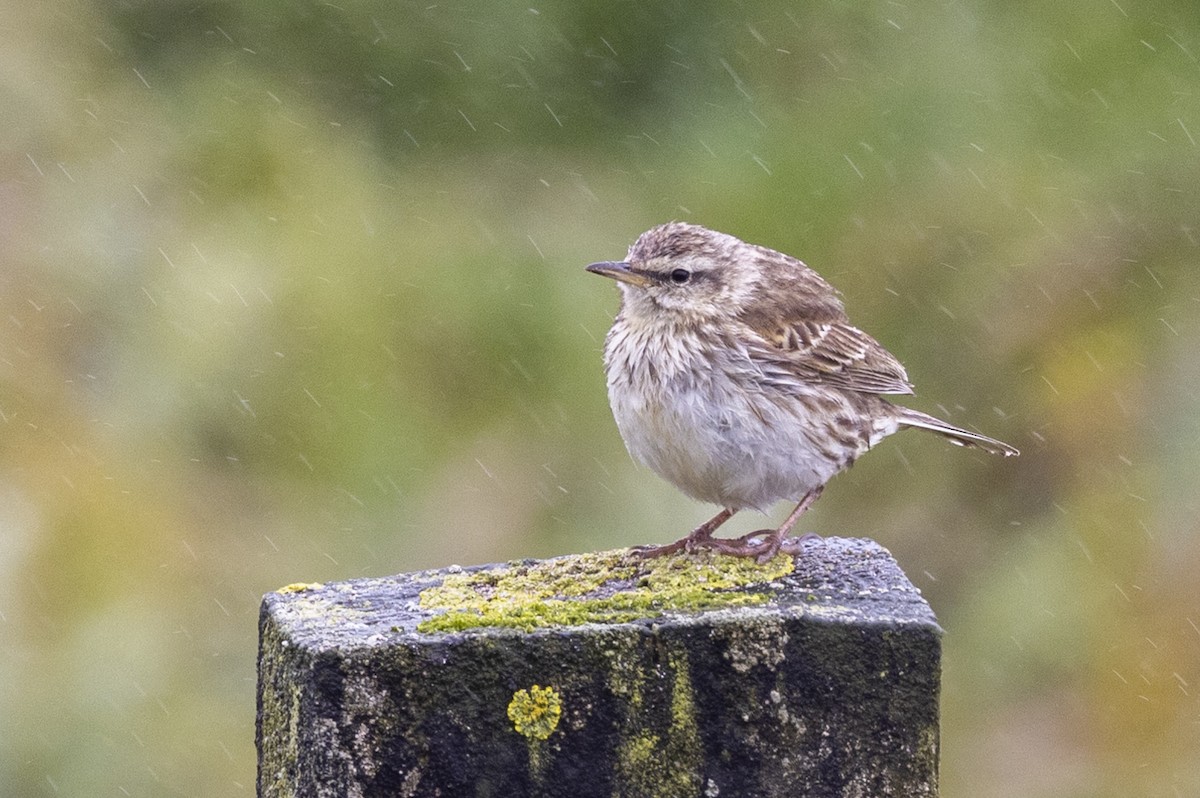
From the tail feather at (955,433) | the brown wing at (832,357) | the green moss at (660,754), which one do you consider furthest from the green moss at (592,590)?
the tail feather at (955,433)

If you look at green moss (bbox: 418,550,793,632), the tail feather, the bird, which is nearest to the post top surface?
green moss (bbox: 418,550,793,632)

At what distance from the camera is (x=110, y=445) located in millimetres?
4328

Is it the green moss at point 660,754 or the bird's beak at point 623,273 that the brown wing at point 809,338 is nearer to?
the bird's beak at point 623,273

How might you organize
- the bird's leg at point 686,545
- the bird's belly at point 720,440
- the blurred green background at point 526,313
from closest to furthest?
the bird's leg at point 686,545 → the bird's belly at point 720,440 → the blurred green background at point 526,313

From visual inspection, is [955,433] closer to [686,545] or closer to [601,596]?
[686,545]

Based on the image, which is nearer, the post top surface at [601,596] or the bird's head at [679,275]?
the post top surface at [601,596]

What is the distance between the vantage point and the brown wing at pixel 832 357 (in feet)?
13.9

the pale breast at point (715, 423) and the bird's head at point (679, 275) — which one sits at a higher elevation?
the bird's head at point (679, 275)

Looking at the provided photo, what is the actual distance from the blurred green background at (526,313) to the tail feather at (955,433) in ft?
1.13

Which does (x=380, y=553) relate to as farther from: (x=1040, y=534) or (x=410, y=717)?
(x=410, y=717)

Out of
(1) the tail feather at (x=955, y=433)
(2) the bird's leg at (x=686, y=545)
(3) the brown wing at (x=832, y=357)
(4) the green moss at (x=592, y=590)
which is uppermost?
(4) the green moss at (x=592, y=590)

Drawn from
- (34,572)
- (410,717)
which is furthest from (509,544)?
(410,717)

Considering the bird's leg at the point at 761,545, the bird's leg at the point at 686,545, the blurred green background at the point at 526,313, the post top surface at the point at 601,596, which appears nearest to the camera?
the post top surface at the point at 601,596

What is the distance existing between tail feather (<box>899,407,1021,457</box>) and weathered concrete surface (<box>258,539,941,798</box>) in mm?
2392
